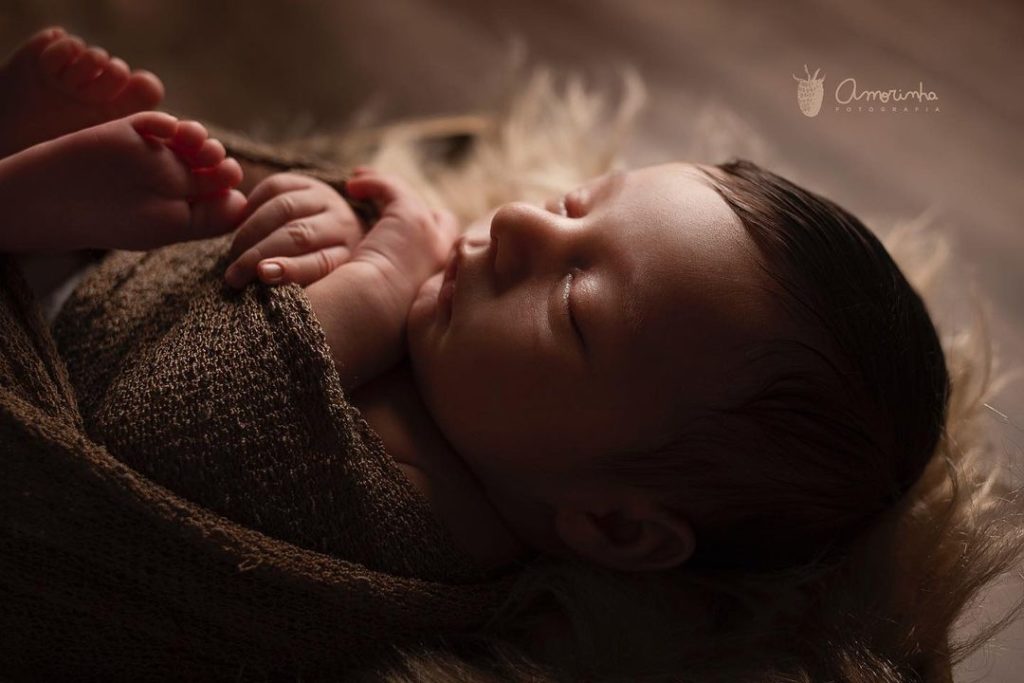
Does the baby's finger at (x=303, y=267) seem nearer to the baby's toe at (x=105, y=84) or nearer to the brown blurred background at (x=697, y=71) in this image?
the baby's toe at (x=105, y=84)

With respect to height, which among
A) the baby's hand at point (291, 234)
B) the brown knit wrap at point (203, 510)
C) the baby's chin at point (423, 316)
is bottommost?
the brown knit wrap at point (203, 510)

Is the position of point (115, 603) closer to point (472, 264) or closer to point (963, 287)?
point (472, 264)

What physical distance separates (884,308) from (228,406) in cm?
59

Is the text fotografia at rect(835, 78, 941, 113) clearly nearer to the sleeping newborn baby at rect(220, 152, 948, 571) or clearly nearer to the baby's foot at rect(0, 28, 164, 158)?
the sleeping newborn baby at rect(220, 152, 948, 571)

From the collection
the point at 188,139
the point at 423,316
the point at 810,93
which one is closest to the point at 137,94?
the point at 188,139

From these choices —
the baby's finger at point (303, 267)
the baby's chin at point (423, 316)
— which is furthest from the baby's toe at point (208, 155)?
the baby's chin at point (423, 316)

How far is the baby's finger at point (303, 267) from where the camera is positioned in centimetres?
91

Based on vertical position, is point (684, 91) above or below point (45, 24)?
above

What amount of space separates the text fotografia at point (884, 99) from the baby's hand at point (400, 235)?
2.39 ft

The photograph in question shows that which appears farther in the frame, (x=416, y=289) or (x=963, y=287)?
(x=963, y=287)

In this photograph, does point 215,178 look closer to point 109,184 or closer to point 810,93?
point 109,184

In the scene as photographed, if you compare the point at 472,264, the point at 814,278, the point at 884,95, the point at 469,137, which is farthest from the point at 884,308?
the point at 469,137

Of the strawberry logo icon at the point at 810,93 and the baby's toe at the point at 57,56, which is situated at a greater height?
the strawberry logo icon at the point at 810,93

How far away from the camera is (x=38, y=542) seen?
2.66ft
